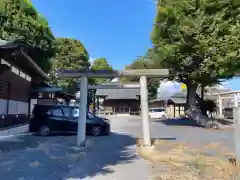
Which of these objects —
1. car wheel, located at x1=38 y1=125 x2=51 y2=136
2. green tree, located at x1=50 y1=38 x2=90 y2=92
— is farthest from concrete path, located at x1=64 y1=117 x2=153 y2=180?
green tree, located at x1=50 y1=38 x2=90 y2=92

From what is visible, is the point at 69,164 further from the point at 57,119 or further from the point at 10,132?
the point at 10,132

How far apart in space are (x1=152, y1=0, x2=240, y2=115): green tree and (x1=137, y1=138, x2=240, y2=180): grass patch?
344 inches

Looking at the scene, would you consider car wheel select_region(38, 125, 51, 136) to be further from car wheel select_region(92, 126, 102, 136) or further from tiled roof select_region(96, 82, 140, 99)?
tiled roof select_region(96, 82, 140, 99)

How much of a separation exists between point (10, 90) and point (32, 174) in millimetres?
10198

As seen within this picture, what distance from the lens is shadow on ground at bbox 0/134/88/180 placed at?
640 centimetres

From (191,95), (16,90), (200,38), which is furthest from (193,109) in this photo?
(16,90)

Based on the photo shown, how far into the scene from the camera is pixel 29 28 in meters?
22.4

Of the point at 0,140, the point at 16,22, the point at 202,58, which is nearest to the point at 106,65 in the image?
the point at 16,22

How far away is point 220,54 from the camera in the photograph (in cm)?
1695

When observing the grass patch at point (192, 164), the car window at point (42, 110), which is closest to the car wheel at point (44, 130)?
the car window at point (42, 110)

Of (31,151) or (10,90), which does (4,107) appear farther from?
(31,151)

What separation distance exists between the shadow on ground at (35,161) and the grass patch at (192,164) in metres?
2.50

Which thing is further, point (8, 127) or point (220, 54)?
point (220, 54)

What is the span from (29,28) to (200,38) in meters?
13.8
